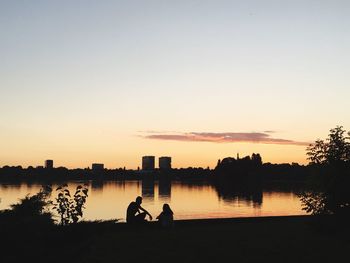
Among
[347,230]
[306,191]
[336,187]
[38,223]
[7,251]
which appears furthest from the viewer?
[306,191]

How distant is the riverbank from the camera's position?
6.22 meters

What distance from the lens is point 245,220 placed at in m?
22.8

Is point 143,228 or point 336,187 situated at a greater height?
point 336,187

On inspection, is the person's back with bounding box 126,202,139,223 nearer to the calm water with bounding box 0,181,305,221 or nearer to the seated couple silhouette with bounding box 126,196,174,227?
the seated couple silhouette with bounding box 126,196,174,227

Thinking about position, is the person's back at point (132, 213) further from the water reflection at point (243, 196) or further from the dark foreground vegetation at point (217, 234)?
the water reflection at point (243, 196)

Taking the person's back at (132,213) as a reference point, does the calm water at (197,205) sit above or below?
below

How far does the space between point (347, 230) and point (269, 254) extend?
17.5ft

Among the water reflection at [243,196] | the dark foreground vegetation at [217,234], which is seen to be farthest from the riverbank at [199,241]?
the water reflection at [243,196]

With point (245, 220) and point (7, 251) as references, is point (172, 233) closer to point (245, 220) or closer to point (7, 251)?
point (245, 220)

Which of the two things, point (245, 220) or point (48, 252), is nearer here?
point (48, 252)

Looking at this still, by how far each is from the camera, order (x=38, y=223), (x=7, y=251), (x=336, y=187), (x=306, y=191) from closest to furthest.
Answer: (x=7, y=251) < (x=38, y=223) < (x=336, y=187) < (x=306, y=191)

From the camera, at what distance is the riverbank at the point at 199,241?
245 inches

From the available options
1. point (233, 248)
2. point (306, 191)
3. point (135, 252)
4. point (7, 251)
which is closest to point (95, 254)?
point (135, 252)

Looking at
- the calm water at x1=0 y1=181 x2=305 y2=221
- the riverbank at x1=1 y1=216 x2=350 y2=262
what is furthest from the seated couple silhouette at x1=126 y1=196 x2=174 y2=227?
the calm water at x1=0 y1=181 x2=305 y2=221
